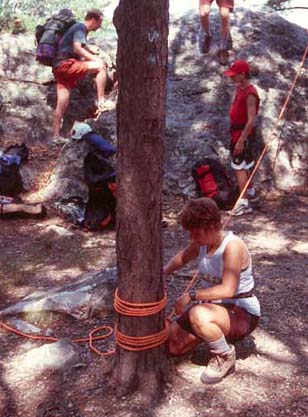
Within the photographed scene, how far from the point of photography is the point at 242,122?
6910 millimetres

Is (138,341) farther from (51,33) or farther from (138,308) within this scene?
(51,33)

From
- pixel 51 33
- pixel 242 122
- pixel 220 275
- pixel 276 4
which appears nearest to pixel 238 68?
pixel 242 122

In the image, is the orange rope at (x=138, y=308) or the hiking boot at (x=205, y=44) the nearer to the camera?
the orange rope at (x=138, y=308)

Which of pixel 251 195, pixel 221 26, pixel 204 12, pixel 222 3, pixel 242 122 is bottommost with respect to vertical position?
pixel 251 195

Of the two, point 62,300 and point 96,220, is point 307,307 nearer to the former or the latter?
point 62,300

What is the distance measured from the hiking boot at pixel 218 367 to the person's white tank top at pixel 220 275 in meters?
0.30

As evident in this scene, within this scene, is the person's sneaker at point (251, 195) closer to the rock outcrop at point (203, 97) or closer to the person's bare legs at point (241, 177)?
the person's bare legs at point (241, 177)

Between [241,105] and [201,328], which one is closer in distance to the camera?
[201,328]

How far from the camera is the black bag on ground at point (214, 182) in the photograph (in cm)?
714

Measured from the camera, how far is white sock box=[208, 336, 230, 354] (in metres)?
3.27

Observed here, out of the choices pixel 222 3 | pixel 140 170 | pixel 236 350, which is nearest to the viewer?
pixel 140 170

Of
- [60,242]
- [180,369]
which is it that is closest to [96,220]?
[60,242]

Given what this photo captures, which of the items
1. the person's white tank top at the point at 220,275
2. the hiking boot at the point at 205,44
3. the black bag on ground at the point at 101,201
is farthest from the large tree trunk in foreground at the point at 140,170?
the hiking boot at the point at 205,44

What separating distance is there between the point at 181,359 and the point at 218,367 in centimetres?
32
